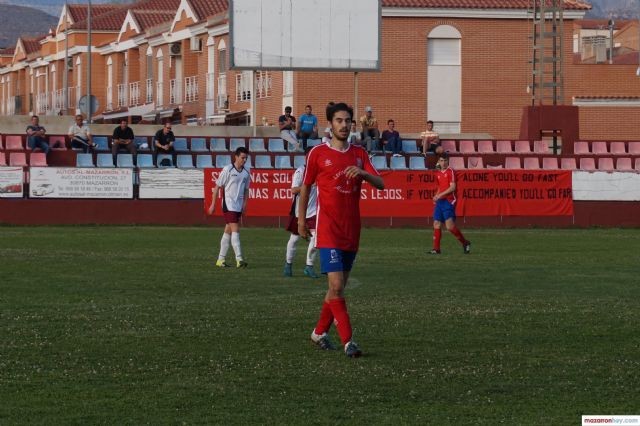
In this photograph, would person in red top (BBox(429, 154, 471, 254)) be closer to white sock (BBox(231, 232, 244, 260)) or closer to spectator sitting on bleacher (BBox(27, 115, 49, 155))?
white sock (BBox(231, 232, 244, 260))

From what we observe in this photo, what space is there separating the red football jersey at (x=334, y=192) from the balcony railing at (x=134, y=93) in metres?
64.8

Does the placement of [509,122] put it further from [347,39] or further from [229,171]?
[229,171]

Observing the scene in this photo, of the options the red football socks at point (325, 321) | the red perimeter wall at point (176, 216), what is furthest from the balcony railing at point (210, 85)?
the red football socks at point (325, 321)

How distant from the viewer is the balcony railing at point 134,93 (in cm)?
7575

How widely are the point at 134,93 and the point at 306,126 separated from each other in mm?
35672

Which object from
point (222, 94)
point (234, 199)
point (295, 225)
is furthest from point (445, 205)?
point (222, 94)

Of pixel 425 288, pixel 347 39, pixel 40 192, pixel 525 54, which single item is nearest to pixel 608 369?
pixel 425 288

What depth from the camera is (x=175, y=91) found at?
69.2m

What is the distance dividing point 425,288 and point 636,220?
76.2 feet

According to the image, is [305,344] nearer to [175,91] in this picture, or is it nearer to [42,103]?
[175,91]

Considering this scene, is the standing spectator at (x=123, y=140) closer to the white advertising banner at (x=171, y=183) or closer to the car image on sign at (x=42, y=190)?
the white advertising banner at (x=171, y=183)

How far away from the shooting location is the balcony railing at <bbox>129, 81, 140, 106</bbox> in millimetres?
75750

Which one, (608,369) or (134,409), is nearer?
(134,409)

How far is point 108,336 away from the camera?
12.4 meters
